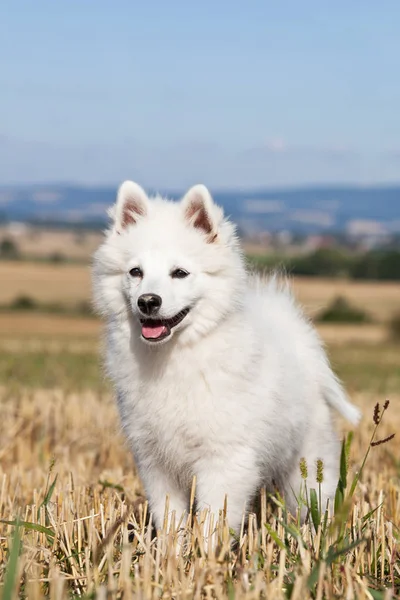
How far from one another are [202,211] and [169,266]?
427 mm

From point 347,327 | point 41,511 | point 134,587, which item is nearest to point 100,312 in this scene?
point 41,511

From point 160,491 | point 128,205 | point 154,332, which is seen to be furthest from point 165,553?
point 128,205

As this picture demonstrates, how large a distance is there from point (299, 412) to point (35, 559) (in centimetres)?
174

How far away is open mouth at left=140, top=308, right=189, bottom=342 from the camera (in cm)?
424

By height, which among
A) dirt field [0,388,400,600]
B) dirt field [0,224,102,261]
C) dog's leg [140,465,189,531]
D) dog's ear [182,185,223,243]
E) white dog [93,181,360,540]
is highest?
dirt field [0,224,102,261]

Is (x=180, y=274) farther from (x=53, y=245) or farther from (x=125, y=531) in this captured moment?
(x=53, y=245)

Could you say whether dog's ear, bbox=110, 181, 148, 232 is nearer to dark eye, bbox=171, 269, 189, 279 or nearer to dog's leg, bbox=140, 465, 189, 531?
dark eye, bbox=171, 269, 189, 279

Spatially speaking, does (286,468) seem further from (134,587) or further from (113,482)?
(134,587)

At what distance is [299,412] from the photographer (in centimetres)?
480

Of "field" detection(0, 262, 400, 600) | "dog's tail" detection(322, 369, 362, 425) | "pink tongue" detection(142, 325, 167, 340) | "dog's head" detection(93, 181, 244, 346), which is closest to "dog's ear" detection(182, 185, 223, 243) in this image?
"dog's head" detection(93, 181, 244, 346)

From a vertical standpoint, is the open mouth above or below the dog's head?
below

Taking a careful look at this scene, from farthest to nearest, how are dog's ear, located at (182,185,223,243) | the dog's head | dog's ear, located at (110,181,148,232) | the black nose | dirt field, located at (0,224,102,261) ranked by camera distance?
1. dirt field, located at (0,224,102,261)
2. dog's ear, located at (110,181,148,232)
3. dog's ear, located at (182,185,223,243)
4. the dog's head
5. the black nose

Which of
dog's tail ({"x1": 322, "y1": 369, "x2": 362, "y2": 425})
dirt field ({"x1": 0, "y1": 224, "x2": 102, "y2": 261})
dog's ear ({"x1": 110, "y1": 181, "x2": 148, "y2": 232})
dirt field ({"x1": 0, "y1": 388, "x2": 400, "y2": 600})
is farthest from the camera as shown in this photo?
dirt field ({"x1": 0, "y1": 224, "x2": 102, "y2": 261})

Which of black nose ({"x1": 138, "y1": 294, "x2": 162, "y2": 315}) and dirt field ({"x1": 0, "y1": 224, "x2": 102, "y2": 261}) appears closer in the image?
black nose ({"x1": 138, "y1": 294, "x2": 162, "y2": 315})
